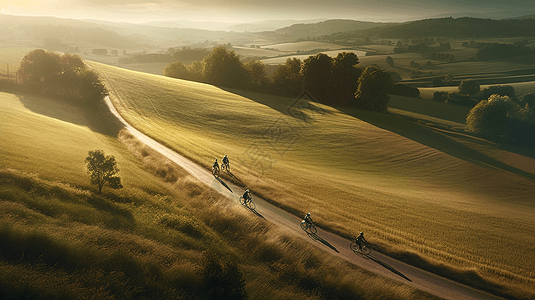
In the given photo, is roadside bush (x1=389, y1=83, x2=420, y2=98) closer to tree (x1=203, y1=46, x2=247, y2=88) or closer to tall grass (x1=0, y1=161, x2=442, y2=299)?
tree (x1=203, y1=46, x2=247, y2=88)

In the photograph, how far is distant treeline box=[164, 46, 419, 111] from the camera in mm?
74125

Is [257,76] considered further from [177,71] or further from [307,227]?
[307,227]

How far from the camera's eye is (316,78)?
82.8 m

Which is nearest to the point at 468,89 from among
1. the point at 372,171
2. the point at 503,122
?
the point at 503,122

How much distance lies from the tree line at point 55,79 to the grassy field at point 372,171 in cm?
707

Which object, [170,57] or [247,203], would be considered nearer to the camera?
[247,203]

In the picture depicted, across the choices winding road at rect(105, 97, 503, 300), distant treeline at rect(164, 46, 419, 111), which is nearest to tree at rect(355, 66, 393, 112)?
distant treeline at rect(164, 46, 419, 111)

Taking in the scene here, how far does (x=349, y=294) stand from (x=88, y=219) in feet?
55.5

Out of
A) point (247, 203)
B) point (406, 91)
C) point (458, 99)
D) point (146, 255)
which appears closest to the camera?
point (146, 255)

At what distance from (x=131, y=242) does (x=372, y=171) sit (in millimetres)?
38253

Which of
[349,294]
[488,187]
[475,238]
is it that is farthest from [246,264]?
[488,187]

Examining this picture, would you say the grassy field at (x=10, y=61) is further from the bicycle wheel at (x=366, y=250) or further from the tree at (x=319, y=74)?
the bicycle wheel at (x=366, y=250)

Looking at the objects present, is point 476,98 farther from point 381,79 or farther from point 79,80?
point 79,80

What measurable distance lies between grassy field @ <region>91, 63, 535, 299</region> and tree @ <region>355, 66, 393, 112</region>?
17.2ft
